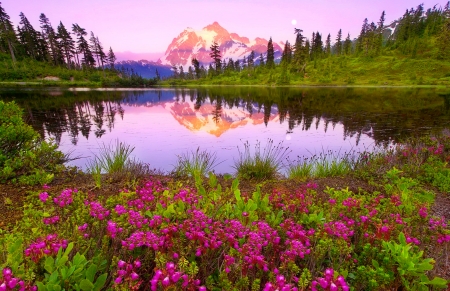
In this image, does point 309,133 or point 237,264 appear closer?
point 237,264

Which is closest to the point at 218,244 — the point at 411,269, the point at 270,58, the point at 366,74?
the point at 411,269

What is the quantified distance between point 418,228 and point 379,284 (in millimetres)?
1703

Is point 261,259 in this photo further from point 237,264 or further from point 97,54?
point 97,54

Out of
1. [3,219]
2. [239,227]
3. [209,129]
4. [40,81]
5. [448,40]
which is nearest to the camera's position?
[239,227]

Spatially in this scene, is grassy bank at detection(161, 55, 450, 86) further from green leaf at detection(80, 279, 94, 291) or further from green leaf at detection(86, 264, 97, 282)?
green leaf at detection(80, 279, 94, 291)

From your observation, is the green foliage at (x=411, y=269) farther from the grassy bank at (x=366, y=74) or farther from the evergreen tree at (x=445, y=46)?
the evergreen tree at (x=445, y=46)

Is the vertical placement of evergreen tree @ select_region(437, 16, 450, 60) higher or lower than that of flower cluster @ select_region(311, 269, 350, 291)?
higher

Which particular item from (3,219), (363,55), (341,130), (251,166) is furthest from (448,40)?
(3,219)

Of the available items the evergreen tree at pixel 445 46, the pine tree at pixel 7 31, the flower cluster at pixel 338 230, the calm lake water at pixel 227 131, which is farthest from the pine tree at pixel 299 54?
the flower cluster at pixel 338 230

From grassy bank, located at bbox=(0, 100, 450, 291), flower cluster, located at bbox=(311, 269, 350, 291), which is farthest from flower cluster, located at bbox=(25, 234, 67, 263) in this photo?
flower cluster, located at bbox=(311, 269, 350, 291)

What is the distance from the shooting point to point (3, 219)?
458 centimetres

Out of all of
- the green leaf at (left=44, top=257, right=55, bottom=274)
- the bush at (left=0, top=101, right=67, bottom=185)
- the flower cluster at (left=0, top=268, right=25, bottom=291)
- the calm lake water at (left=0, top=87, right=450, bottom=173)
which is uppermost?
the flower cluster at (left=0, top=268, right=25, bottom=291)

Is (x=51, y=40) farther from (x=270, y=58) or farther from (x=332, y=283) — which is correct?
(x=332, y=283)

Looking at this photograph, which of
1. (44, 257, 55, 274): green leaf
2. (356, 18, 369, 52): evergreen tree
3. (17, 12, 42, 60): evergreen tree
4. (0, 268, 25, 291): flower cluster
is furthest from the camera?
(356, 18, 369, 52): evergreen tree
